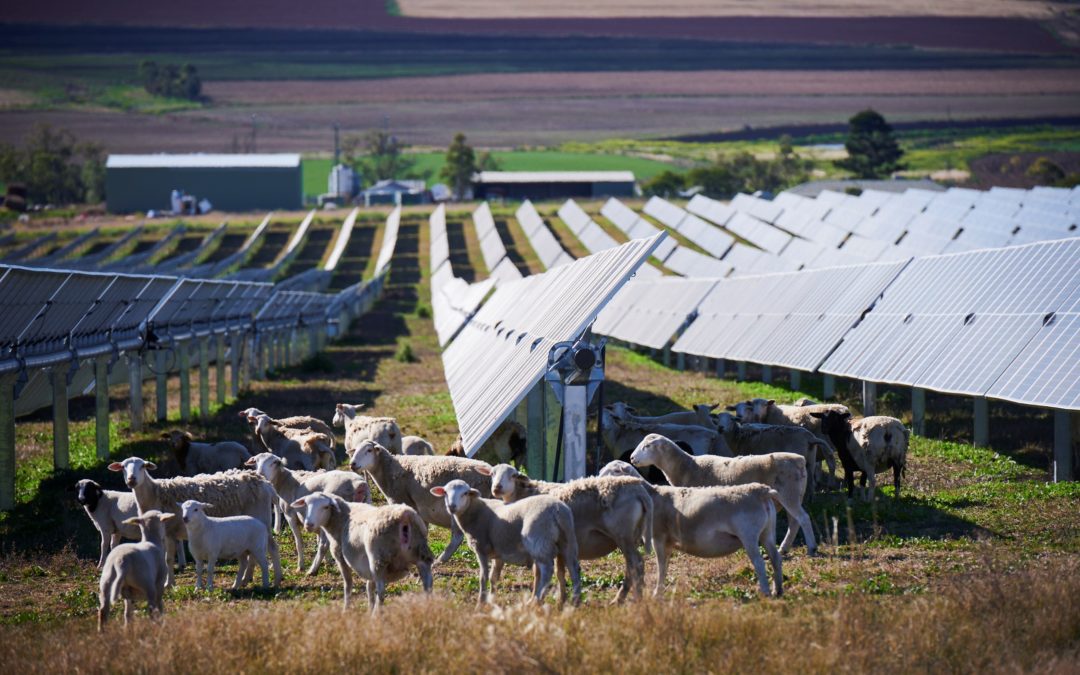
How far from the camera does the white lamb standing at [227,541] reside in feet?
47.9

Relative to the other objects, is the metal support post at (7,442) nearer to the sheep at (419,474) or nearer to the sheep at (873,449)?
the sheep at (419,474)

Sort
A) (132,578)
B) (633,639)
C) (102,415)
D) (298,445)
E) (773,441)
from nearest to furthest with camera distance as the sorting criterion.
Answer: (633,639)
(132,578)
(773,441)
(298,445)
(102,415)

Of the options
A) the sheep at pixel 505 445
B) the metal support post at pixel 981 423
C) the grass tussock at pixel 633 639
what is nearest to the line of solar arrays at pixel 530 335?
the sheep at pixel 505 445

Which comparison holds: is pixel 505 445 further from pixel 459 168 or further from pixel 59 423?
pixel 459 168

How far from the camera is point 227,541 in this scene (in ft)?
48.4

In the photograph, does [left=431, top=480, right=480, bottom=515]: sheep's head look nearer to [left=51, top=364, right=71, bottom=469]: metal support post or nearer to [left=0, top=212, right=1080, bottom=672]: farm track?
[left=0, top=212, right=1080, bottom=672]: farm track

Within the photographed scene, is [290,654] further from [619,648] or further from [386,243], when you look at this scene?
[386,243]

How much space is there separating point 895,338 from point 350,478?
45.2 ft

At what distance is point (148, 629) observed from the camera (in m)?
11.6

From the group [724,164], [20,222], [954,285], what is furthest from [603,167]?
[954,285]

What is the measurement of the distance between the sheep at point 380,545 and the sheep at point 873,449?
7.53 meters

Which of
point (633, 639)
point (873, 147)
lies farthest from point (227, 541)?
point (873, 147)

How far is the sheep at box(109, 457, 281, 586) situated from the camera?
15.7 m

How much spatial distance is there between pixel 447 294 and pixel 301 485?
51188mm
